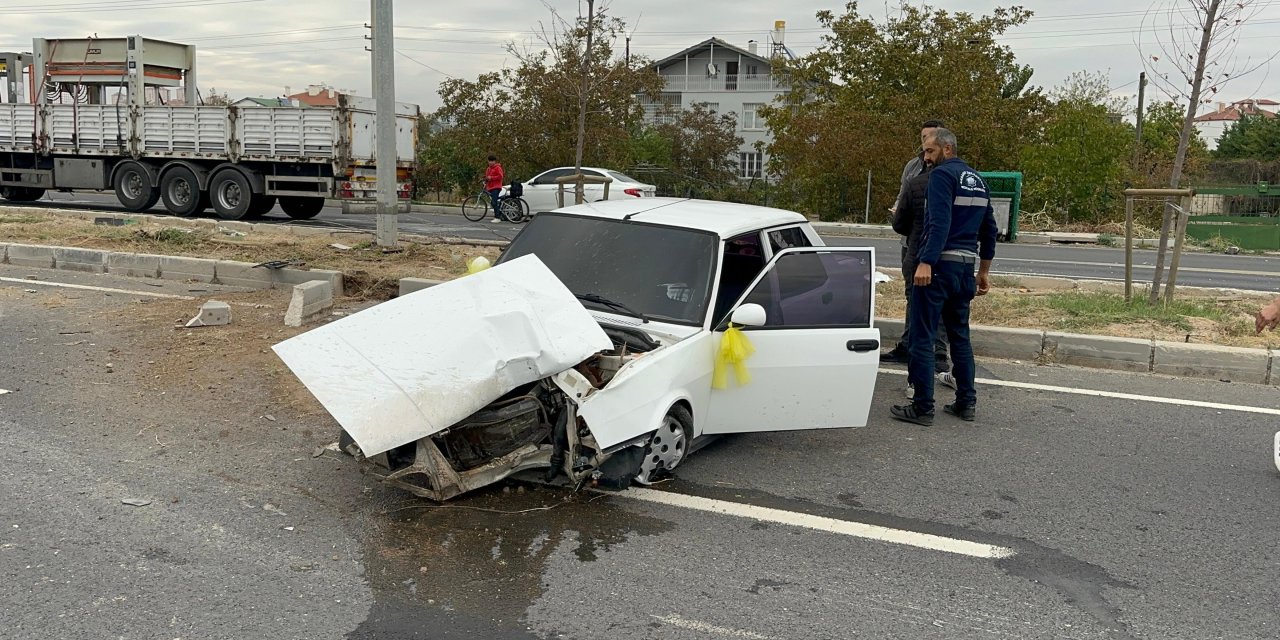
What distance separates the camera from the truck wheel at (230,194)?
1842 cm

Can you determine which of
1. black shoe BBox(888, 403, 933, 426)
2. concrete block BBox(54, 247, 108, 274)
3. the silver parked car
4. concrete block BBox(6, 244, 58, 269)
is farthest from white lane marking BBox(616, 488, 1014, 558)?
the silver parked car

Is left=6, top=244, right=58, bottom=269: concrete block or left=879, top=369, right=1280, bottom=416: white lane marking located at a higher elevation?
left=6, top=244, right=58, bottom=269: concrete block

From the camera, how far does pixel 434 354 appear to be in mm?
4277

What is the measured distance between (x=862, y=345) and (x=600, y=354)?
1493 millimetres

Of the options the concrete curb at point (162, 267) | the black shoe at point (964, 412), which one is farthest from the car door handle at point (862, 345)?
the concrete curb at point (162, 267)

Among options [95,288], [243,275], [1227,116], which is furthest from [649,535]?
[1227,116]

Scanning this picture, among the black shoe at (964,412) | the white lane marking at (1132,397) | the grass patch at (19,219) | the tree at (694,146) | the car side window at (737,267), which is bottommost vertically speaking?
the black shoe at (964,412)

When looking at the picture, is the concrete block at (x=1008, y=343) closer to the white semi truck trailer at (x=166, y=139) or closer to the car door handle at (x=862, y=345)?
the car door handle at (x=862, y=345)

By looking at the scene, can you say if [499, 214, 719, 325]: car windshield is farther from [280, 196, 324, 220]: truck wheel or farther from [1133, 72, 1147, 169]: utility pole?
[1133, 72, 1147, 169]: utility pole

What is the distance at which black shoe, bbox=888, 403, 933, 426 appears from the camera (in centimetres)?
617

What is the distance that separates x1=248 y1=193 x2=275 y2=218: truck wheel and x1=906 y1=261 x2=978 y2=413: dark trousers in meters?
15.4

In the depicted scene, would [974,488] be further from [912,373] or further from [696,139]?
[696,139]

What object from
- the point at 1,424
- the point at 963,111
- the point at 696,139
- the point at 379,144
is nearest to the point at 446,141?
the point at 696,139

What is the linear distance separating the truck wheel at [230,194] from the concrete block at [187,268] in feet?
25.3
